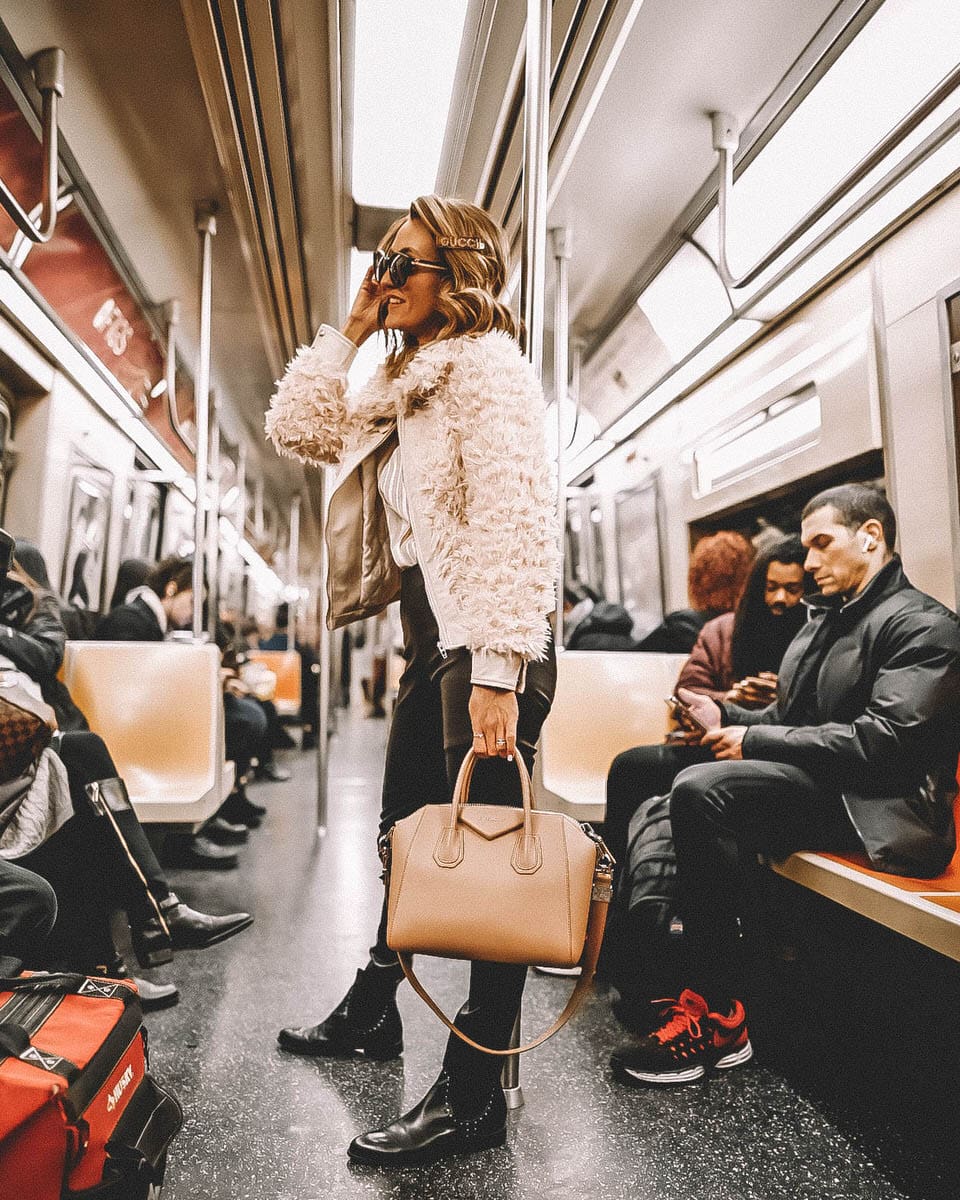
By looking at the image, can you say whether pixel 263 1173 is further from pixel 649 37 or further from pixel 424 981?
pixel 649 37

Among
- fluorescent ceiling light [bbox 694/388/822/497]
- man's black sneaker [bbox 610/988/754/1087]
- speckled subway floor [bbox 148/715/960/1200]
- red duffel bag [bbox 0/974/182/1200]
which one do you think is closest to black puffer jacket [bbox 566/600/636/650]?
fluorescent ceiling light [bbox 694/388/822/497]

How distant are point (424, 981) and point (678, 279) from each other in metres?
3.07

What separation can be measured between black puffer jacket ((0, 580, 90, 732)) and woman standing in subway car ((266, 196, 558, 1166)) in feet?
3.64

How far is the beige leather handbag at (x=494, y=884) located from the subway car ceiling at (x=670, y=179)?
1591 millimetres

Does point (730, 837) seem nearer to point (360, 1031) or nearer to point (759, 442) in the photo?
point (360, 1031)

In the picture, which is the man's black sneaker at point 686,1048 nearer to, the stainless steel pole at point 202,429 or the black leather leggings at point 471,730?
the black leather leggings at point 471,730

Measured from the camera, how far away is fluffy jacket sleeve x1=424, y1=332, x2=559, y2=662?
4.09ft

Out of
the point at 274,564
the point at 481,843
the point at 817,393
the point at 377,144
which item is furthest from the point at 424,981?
the point at 274,564

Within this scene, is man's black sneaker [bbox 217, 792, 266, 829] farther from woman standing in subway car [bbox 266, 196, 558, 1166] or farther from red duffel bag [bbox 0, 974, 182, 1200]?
red duffel bag [bbox 0, 974, 182, 1200]

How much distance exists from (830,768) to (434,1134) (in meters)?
1.17

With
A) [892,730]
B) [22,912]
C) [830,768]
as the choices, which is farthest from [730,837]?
[22,912]

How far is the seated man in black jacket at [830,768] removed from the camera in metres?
1.71

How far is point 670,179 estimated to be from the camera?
10.4 feet

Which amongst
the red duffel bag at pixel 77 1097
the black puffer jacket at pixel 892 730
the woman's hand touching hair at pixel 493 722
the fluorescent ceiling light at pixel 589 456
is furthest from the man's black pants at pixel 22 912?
the fluorescent ceiling light at pixel 589 456
